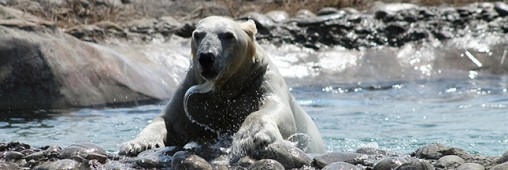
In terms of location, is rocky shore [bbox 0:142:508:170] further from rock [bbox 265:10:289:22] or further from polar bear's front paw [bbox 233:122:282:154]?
rock [bbox 265:10:289:22]

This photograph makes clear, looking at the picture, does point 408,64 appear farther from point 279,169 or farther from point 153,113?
point 279,169

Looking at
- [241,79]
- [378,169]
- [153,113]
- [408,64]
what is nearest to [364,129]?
[153,113]

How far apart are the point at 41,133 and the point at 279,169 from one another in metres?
3.81

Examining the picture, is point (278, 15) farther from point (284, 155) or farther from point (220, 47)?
point (284, 155)

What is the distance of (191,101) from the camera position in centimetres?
524

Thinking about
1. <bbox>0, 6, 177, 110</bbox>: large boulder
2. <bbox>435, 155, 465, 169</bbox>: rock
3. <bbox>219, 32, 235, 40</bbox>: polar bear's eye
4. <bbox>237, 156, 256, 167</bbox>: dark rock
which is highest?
<bbox>219, 32, 235, 40</bbox>: polar bear's eye

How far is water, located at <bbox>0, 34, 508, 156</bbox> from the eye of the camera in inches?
299

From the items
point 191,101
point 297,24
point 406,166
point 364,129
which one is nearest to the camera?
point 406,166

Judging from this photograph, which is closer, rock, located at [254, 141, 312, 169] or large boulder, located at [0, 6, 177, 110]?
rock, located at [254, 141, 312, 169]

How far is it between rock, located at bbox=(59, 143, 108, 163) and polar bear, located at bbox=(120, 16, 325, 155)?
0.57ft

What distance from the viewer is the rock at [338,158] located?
15.1 feet

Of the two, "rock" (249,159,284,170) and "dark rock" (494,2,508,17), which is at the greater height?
"rock" (249,159,284,170)

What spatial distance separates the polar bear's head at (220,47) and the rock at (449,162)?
116 centimetres

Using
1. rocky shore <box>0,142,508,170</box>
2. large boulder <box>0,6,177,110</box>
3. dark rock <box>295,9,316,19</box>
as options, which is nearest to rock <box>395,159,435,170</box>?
rocky shore <box>0,142,508,170</box>
